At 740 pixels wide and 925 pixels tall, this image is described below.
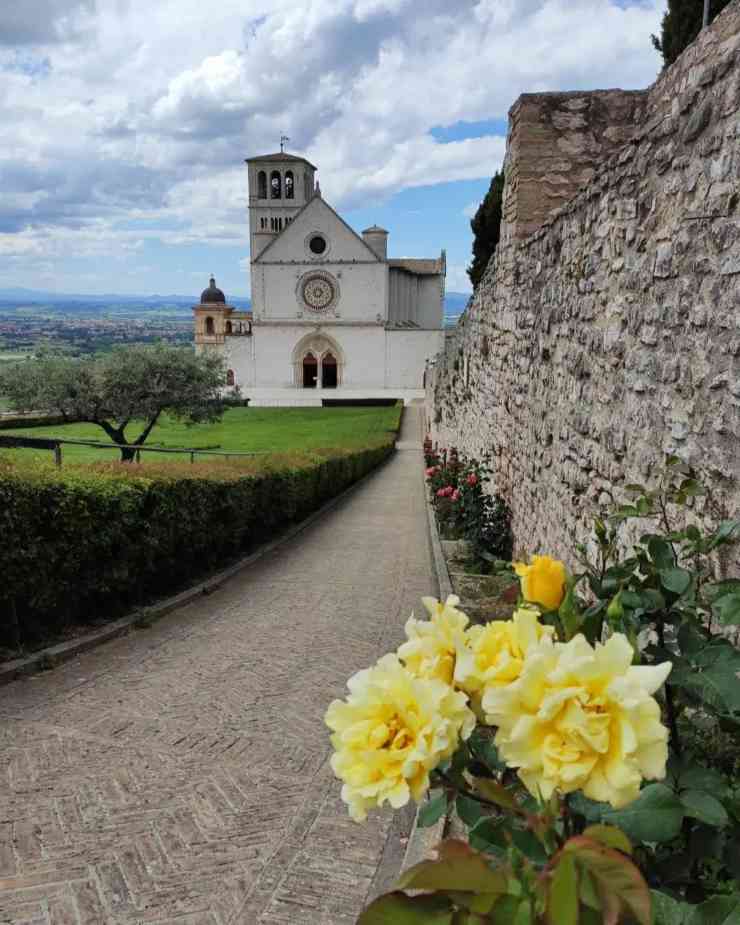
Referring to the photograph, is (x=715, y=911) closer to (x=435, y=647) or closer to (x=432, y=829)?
(x=435, y=647)

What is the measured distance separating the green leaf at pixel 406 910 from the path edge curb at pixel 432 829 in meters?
0.08

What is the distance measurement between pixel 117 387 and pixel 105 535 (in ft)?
67.3

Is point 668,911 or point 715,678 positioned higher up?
point 715,678

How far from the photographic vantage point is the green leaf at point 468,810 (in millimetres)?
1796

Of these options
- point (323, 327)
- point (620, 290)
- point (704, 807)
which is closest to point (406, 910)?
point (704, 807)

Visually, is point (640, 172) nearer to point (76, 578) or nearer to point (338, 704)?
point (338, 704)

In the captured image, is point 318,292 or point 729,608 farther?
point 318,292

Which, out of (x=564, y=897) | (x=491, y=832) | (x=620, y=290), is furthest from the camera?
(x=620, y=290)

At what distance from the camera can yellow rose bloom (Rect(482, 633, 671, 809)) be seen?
125 centimetres

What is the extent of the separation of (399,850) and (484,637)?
2.80 meters

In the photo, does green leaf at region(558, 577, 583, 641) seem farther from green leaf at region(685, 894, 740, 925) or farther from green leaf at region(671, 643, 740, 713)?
green leaf at region(685, 894, 740, 925)

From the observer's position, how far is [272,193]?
66.7 meters

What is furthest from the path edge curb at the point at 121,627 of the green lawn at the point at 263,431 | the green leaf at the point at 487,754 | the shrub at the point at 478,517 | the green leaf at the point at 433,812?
the green lawn at the point at 263,431

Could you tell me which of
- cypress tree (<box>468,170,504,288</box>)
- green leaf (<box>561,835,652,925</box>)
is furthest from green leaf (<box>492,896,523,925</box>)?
cypress tree (<box>468,170,504,288</box>)
